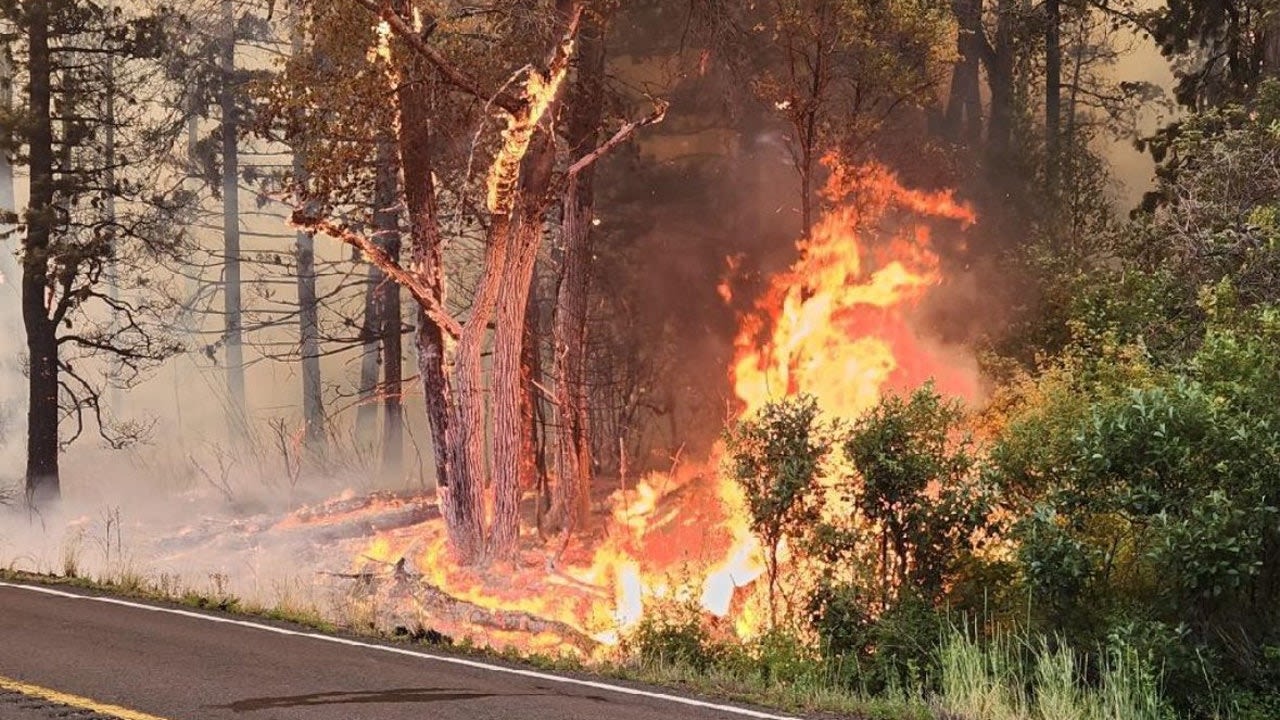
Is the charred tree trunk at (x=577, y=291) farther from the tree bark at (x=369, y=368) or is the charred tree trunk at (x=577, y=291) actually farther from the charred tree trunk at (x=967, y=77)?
the charred tree trunk at (x=967, y=77)

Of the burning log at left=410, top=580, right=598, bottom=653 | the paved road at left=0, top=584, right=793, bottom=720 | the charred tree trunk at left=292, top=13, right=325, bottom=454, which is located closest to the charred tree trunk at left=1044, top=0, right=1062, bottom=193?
the burning log at left=410, top=580, right=598, bottom=653

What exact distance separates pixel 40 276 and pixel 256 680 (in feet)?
59.5

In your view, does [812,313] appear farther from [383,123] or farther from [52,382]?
[52,382]

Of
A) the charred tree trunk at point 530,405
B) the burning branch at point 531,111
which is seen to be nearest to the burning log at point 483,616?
the charred tree trunk at point 530,405

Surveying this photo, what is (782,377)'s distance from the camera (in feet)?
75.9

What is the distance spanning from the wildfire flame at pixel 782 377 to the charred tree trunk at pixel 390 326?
634 cm

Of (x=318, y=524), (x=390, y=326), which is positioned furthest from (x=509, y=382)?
(x=390, y=326)

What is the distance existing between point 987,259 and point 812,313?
4.13 metres

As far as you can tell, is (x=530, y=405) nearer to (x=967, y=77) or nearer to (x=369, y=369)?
(x=369, y=369)

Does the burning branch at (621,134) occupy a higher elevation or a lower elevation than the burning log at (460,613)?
higher

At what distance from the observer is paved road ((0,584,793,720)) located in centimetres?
925

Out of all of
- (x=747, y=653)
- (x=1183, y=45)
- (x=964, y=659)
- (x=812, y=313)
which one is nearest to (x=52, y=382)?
(x=812, y=313)

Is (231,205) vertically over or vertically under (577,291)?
over

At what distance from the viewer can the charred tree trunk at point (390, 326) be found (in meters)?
28.7
